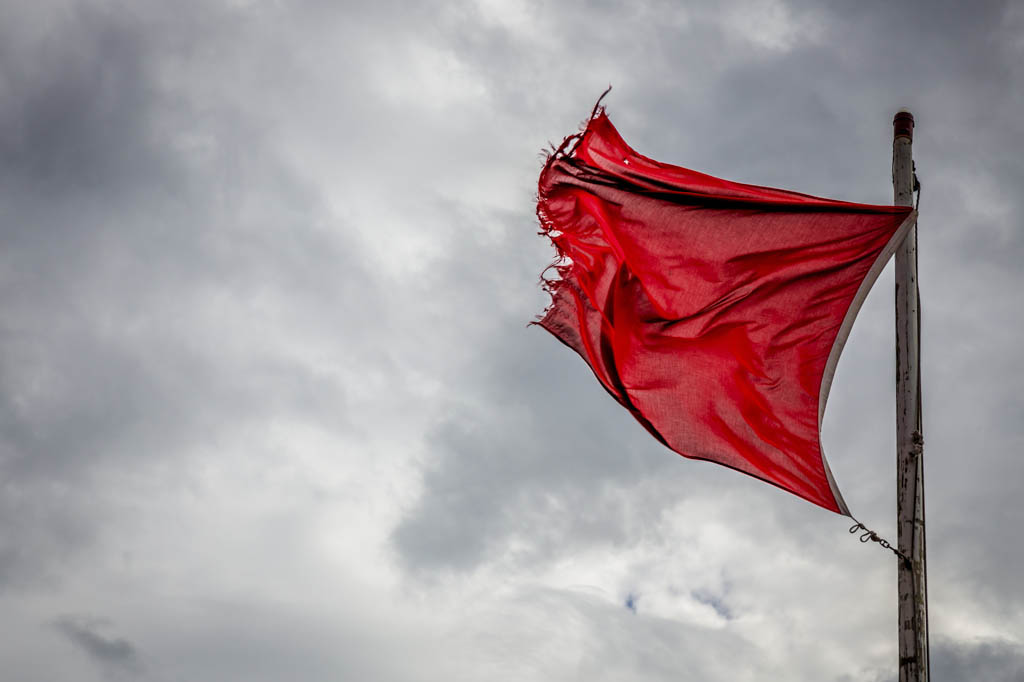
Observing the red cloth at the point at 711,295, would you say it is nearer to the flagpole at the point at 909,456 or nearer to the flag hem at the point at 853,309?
the flag hem at the point at 853,309

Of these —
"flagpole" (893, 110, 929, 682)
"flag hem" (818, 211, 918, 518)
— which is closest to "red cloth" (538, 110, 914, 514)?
"flag hem" (818, 211, 918, 518)

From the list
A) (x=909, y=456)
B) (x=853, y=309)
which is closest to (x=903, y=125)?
(x=853, y=309)

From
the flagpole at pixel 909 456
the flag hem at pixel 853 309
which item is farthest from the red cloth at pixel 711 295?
the flagpole at pixel 909 456

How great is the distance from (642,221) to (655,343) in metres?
1.82

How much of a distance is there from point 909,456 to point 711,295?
360 cm

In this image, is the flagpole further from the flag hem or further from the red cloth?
the red cloth

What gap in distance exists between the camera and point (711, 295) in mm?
14703

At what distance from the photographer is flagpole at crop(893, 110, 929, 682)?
11539 mm

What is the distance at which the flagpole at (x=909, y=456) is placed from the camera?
37.9 feet

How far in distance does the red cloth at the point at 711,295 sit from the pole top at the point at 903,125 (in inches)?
49.5

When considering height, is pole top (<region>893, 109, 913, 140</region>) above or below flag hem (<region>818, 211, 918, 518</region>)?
above

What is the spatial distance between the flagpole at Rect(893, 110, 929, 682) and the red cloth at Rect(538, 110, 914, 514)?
22.4 inches

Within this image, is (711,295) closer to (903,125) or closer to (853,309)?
(853,309)

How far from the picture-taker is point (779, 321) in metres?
14.0
